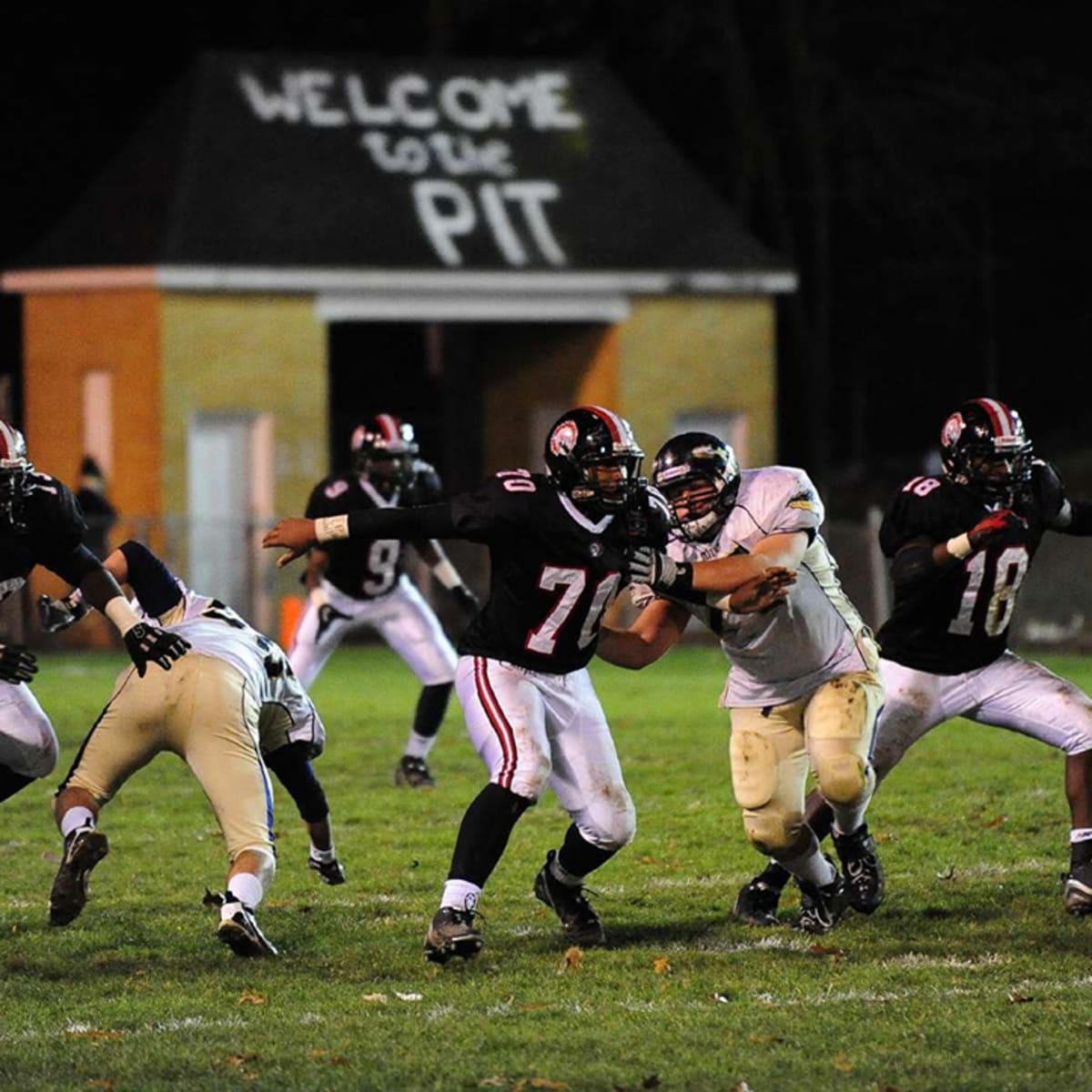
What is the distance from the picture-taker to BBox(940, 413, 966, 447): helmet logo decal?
27.0 ft

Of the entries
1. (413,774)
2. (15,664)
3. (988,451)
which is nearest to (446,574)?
(413,774)

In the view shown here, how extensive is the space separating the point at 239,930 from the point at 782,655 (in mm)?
1867

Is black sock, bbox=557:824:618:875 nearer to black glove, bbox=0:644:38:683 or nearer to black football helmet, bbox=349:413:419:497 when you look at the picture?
black glove, bbox=0:644:38:683

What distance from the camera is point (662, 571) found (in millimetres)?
7270

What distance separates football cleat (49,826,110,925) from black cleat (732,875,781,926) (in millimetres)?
2010

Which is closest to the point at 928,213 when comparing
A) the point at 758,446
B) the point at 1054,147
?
the point at 1054,147

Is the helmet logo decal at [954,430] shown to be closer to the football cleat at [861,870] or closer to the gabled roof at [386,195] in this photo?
the football cleat at [861,870]

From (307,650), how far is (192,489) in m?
10.4

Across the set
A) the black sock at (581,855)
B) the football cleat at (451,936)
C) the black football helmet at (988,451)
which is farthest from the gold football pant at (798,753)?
the football cleat at (451,936)

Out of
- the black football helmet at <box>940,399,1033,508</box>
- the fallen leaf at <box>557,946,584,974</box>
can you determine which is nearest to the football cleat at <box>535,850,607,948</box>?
the fallen leaf at <box>557,946,584,974</box>

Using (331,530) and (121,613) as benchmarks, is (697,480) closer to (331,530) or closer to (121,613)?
(331,530)

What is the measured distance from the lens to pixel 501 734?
736 cm

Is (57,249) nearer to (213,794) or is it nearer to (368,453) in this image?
(368,453)

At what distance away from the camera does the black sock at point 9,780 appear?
8.07 meters
